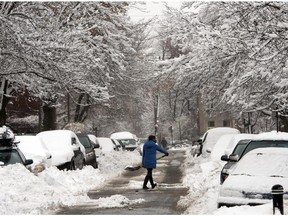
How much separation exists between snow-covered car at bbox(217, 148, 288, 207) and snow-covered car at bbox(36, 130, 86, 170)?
1009 centimetres

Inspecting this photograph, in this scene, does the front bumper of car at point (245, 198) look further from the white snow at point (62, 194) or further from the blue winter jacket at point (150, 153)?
the blue winter jacket at point (150, 153)

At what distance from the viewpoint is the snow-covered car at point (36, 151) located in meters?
17.5

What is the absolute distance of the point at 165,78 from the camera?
1042 inches

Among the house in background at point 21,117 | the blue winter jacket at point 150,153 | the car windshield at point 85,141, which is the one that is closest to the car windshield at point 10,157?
the blue winter jacket at point 150,153

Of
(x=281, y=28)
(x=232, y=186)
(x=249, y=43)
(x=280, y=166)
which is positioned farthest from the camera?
(x=249, y=43)

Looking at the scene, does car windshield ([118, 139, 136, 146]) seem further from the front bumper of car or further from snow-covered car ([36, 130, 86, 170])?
the front bumper of car

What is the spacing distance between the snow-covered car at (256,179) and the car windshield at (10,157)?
6.74 meters

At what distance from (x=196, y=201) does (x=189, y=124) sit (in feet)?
258

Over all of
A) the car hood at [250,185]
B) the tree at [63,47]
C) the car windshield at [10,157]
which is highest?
the tree at [63,47]

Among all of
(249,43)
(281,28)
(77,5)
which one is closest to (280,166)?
(281,28)

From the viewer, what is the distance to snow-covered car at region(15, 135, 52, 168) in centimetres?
1752

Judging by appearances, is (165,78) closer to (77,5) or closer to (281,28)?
(77,5)

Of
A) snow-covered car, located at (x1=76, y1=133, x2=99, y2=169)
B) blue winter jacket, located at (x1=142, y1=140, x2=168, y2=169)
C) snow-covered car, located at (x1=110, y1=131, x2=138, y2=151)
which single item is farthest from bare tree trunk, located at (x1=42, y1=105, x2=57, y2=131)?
blue winter jacket, located at (x1=142, y1=140, x2=168, y2=169)

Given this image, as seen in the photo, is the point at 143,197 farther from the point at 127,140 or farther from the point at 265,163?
the point at 127,140
